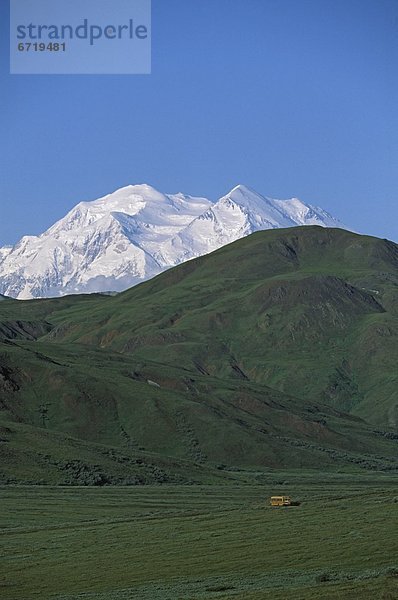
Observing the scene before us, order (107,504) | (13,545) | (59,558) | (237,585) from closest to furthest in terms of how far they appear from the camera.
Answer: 1. (237,585)
2. (59,558)
3. (13,545)
4. (107,504)

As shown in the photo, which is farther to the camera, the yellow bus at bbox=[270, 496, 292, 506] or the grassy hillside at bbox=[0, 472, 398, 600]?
the yellow bus at bbox=[270, 496, 292, 506]

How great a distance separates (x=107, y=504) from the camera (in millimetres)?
122562

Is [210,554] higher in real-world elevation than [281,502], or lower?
higher

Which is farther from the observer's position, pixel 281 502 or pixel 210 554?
pixel 281 502

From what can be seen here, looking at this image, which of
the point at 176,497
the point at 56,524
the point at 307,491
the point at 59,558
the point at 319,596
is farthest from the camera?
the point at 307,491

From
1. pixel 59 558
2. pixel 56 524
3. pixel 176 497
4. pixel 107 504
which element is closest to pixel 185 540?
pixel 59 558

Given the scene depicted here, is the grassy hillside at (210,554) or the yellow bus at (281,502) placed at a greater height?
the grassy hillside at (210,554)

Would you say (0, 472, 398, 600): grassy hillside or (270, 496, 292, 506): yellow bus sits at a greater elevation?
(0, 472, 398, 600): grassy hillside

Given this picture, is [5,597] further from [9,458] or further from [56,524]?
[9,458]

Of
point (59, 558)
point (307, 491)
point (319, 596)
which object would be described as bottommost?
point (307, 491)

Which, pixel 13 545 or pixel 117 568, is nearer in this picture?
pixel 117 568

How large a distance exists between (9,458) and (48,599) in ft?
337

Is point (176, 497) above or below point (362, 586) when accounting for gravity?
below

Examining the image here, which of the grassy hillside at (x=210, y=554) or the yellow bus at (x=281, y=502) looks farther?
the yellow bus at (x=281, y=502)
